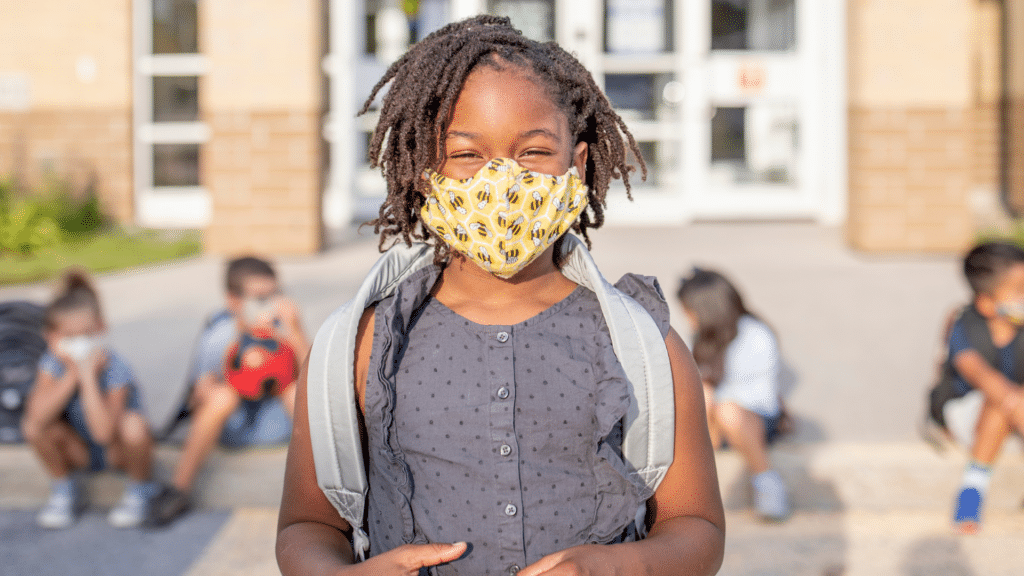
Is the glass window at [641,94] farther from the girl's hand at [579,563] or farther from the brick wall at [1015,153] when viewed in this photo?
the girl's hand at [579,563]

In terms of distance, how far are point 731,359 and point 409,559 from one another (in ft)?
8.74

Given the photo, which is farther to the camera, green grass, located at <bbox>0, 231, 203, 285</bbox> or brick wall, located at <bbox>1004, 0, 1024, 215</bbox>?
brick wall, located at <bbox>1004, 0, 1024, 215</bbox>

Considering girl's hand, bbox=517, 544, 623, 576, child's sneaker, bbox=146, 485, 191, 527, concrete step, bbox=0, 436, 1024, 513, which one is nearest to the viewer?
girl's hand, bbox=517, 544, 623, 576

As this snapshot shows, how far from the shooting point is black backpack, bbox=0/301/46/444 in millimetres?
3916

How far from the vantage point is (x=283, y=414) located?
12.6ft

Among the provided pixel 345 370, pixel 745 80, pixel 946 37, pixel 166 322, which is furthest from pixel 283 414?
pixel 745 80

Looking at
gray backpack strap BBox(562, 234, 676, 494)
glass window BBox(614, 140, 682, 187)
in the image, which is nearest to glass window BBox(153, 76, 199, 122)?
glass window BBox(614, 140, 682, 187)

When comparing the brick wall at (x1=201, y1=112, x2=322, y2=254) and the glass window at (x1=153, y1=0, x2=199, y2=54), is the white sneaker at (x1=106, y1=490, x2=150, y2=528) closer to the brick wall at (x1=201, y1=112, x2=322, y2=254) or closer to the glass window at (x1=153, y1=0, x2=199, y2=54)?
the brick wall at (x1=201, y1=112, x2=322, y2=254)

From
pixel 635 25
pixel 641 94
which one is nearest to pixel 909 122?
pixel 641 94

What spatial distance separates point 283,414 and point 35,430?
952mm

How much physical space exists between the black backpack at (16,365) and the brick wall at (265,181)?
3.18 meters

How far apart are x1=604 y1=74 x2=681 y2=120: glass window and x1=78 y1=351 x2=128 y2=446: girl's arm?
264 inches

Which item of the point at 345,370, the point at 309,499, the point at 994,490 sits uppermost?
the point at 345,370

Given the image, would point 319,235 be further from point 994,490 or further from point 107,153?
point 994,490
